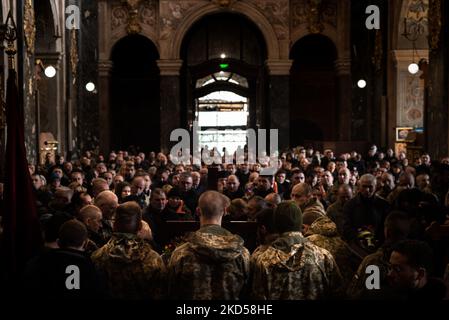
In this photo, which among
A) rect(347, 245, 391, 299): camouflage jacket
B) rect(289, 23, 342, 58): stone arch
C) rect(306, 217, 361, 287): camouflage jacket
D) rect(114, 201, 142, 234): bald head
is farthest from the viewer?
rect(289, 23, 342, 58): stone arch

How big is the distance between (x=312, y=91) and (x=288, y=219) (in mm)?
25115

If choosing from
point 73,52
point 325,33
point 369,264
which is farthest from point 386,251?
point 325,33

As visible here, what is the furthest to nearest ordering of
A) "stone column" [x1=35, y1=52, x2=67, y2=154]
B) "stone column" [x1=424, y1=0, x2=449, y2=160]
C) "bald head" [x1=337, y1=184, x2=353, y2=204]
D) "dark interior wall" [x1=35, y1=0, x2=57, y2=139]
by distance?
"stone column" [x1=35, y1=52, x2=67, y2=154] → "dark interior wall" [x1=35, y1=0, x2=57, y2=139] → "stone column" [x1=424, y1=0, x2=449, y2=160] → "bald head" [x1=337, y1=184, x2=353, y2=204]

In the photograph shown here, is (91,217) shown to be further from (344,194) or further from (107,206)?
(344,194)

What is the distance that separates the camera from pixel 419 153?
20.2 meters

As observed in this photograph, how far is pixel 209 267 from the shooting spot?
17.9 ft

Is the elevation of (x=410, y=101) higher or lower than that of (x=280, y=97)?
lower

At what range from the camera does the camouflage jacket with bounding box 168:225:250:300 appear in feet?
17.7

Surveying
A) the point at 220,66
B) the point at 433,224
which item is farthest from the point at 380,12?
the point at 433,224

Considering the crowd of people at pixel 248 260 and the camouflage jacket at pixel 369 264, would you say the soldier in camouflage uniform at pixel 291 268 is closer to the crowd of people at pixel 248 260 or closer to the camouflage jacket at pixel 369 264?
the crowd of people at pixel 248 260

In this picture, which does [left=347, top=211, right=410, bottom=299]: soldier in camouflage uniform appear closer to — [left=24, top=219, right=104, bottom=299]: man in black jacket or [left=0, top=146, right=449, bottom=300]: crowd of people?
[left=0, top=146, right=449, bottom=300]: crowd of people

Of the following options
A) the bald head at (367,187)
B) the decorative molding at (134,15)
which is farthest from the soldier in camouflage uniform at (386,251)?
the decorative molding at (134,15)

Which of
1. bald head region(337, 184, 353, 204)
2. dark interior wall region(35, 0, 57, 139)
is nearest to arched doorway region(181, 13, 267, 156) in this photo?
dark interior wall region(35, 0, 57, 139)

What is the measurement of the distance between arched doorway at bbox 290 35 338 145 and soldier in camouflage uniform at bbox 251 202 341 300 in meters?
24.4
